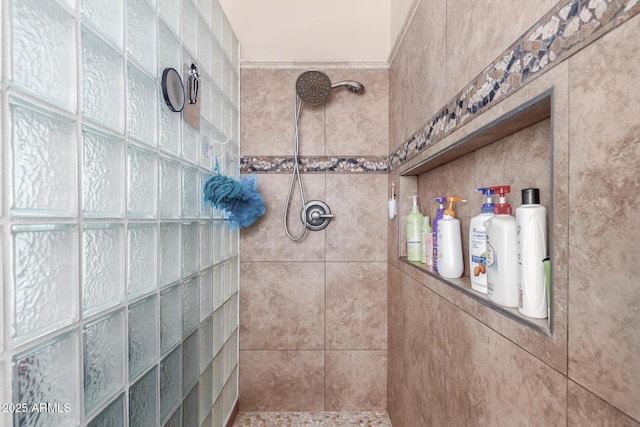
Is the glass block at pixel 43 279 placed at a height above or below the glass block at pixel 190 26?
below

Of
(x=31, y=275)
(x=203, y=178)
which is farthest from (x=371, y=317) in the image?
(x=31, y=275)

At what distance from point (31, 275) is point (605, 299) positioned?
813 mm

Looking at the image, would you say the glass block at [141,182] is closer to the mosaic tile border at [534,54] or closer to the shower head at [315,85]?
the mosaic tile border at [534,54]

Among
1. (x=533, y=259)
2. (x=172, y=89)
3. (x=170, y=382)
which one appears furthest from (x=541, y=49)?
(x=170, y=382)

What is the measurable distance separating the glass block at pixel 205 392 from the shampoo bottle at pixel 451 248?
977 millimetres

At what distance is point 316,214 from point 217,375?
2.95 feet

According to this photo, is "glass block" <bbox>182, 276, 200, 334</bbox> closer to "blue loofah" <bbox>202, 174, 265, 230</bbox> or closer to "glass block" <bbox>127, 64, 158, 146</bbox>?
"blue loofah" <bbox>202, 174, 265, 230</bbox>

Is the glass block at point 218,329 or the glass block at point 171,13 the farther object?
the glass block at point 218,329

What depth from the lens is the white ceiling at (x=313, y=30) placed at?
1.66 meters

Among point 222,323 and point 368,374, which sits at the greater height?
point 222,323

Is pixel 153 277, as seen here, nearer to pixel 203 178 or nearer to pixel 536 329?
pixel 203 178

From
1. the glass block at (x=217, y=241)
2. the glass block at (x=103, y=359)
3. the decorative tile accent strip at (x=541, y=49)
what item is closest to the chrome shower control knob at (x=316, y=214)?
the glass block at (x=217, y=241)

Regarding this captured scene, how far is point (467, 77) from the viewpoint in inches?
31.0

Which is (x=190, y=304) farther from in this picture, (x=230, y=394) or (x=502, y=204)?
(x=502, y=204)
